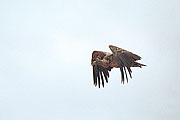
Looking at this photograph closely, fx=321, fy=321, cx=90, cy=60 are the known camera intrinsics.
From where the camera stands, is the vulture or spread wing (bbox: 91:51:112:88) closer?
the vulture

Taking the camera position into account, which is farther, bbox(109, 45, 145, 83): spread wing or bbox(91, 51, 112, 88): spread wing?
bbox(91, 51, 112, 88): spread wing

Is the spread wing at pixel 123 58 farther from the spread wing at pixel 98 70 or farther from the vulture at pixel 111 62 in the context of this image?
the spread wing at pixel 98 70

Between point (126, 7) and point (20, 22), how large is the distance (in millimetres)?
1320

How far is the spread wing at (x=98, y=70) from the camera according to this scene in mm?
3592

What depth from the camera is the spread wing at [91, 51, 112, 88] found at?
11.8 ft

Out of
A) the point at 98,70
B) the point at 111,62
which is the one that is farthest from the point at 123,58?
the point at 98,70

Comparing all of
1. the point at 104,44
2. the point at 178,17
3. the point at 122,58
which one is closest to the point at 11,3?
the point at 104,44

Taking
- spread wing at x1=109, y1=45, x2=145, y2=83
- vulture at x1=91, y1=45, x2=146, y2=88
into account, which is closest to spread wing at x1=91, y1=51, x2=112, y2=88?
vulture at x1=91, y1=45, x2=146, y2=88

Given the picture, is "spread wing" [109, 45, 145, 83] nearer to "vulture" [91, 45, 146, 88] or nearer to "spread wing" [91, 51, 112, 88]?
"vulture" [91, 45, 146, 88]

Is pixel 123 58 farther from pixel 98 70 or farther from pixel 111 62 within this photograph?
pixel 98 70

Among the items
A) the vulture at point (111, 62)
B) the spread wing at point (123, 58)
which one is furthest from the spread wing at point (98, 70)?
the spread wing at point (123, 58)

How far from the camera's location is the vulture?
3461mm

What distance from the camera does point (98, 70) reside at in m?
3.66

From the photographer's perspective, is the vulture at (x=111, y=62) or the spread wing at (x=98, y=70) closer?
the vulture at (x=111, y=62)
